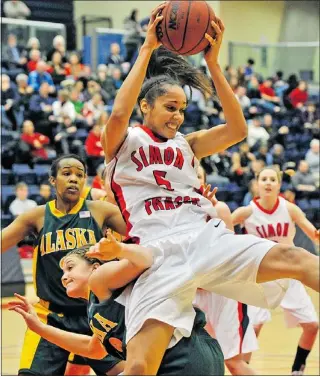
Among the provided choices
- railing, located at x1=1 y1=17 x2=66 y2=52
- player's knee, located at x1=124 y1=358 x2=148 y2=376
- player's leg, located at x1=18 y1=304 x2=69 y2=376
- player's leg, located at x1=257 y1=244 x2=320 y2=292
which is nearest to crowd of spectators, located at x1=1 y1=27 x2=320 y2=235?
railing, located at x1=1 y1=17 x2=66 y2=52

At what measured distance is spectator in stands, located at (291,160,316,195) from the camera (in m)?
14.9

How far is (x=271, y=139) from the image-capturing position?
16766 millimetres

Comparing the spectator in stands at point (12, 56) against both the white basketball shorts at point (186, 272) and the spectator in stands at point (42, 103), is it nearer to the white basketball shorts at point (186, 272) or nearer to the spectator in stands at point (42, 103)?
the spectator in stands at point (42, 103)

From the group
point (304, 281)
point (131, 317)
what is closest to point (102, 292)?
point (131, 317)

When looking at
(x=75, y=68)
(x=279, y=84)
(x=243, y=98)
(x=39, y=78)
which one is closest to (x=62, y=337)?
(x=39, y=78)

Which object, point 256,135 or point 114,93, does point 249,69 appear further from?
point 114,93

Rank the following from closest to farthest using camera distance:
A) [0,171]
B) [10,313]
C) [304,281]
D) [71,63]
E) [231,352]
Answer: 1. [304,281]
2. [231,352]
3. [10,313]
4. [0,171]
5. [71,63]

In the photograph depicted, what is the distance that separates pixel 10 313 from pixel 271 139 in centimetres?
860

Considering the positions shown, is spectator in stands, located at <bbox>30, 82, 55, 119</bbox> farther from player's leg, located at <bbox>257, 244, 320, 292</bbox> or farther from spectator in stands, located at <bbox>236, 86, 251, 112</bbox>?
player's leg, located at <bbox>257, 244, 320, 292</bbox>

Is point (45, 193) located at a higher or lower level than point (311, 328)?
higher

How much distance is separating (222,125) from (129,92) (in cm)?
54

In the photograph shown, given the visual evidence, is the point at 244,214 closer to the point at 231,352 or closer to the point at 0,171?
the point at 231,352

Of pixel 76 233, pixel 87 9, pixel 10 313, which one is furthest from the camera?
pixel 87 9

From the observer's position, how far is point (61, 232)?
4.91m
